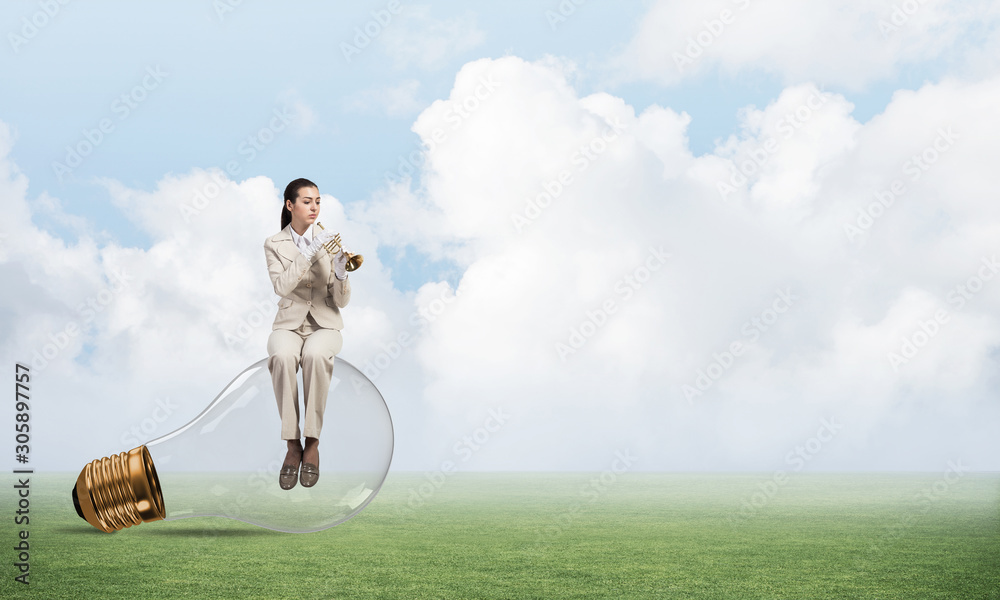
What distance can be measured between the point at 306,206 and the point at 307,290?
1.60ft

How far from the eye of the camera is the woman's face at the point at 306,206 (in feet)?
14.0

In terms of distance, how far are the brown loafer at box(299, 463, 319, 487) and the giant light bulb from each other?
3cm

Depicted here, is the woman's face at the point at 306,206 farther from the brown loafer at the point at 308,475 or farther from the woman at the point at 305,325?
the brown loafer at the point at 308,475

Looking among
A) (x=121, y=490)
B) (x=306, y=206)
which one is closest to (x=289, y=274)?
(x=306, y=206)

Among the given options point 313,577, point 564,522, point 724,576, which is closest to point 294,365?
point 313,577

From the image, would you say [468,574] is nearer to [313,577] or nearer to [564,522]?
[313,577]

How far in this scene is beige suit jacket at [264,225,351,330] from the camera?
4.06 m

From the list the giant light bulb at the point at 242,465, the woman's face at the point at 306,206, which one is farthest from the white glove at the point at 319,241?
the giant light bulb at the point at 242,465

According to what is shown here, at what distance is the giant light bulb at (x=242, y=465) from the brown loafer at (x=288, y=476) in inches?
1.1

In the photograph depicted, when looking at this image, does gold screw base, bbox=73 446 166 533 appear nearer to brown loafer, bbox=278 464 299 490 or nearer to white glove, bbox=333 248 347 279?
brown loafer, bbox=278 464 299 490

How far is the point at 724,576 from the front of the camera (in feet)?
17.5

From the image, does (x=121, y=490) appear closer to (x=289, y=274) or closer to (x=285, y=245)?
(x=289, y=274)

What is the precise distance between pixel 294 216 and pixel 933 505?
1167 centimetres

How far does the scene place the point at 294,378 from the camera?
4.01 m
